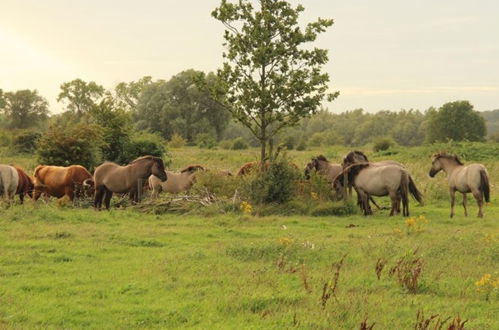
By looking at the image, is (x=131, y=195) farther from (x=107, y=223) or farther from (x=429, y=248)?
(x=429, y=248)

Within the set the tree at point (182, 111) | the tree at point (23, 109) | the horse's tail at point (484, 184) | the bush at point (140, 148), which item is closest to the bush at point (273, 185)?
the horse's tail at point (484, 184)

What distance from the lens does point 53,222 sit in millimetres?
14242

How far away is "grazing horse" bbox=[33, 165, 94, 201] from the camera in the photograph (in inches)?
709

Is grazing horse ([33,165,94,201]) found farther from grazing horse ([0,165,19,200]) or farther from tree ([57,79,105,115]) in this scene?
tree ([57,79,105,115])

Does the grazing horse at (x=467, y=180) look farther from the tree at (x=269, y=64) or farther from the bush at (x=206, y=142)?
the bush at (x=206, y=142)

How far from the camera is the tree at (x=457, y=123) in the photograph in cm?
6075

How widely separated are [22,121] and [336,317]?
95.1 meters

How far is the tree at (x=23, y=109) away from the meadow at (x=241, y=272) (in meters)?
83.3

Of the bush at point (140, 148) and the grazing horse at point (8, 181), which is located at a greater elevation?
the bush at point (140, 148)

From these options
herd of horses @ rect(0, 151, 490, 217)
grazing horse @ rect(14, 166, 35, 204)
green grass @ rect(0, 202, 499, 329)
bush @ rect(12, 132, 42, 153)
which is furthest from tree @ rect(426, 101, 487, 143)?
grazing horse @ rect(14, 166, 35, 204)

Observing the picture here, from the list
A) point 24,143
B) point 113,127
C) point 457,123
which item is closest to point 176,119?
point 24,143

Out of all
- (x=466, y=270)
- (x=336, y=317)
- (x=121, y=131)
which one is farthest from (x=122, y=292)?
(x=121, y=131)

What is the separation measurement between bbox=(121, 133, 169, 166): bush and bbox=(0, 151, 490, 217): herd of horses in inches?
270

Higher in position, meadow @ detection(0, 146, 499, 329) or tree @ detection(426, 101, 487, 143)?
tree @ detection(426, 101, 487, 143)
